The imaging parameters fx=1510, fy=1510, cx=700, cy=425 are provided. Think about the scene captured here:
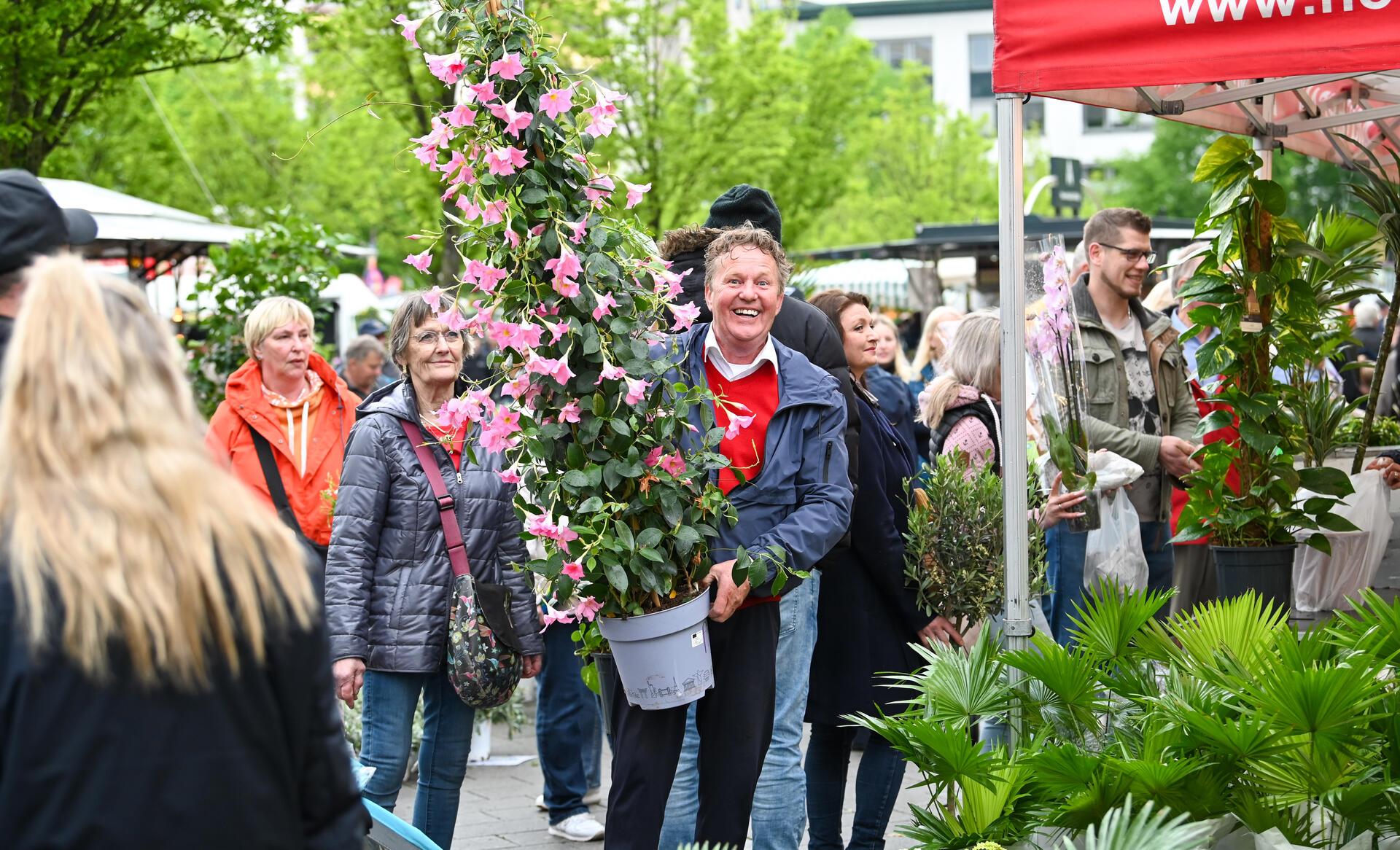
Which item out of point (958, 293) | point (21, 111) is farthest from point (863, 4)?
point (21, 111)

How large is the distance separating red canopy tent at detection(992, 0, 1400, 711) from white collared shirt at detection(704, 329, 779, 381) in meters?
0.67

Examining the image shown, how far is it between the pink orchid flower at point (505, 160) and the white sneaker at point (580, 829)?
3.23m

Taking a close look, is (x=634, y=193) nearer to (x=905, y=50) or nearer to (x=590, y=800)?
(x=590, y=800)

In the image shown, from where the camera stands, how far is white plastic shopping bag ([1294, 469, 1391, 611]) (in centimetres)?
595

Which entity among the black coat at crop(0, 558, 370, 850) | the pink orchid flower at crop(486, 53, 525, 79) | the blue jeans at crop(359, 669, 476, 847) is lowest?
the blue jeans at crop(359, 669, 476, 847)


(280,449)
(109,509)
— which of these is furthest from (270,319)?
(109,509)

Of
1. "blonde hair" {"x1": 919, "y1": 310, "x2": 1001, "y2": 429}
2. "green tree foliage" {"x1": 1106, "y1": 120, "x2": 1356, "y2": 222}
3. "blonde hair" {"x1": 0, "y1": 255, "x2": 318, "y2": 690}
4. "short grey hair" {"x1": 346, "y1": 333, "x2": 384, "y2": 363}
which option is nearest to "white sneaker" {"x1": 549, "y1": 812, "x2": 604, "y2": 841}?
"blonde hair" {"x1": 919, "y1": 310, "x2": 1001, "y2": 429}

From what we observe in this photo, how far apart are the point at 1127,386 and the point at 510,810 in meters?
3.21

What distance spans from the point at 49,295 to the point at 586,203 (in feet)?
6.62

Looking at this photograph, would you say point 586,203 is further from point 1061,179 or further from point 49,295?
point 1061,179

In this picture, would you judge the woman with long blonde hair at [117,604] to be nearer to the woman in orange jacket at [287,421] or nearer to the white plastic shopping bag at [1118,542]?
the woman in orange jacket at [287,421]

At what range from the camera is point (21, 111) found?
10625 millimetres

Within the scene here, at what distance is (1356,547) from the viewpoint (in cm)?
598

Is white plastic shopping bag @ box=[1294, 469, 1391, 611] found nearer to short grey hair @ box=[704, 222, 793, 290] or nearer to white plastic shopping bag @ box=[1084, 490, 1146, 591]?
white plastic shopping bag @ box=[1084, 490, 1146, 591]
